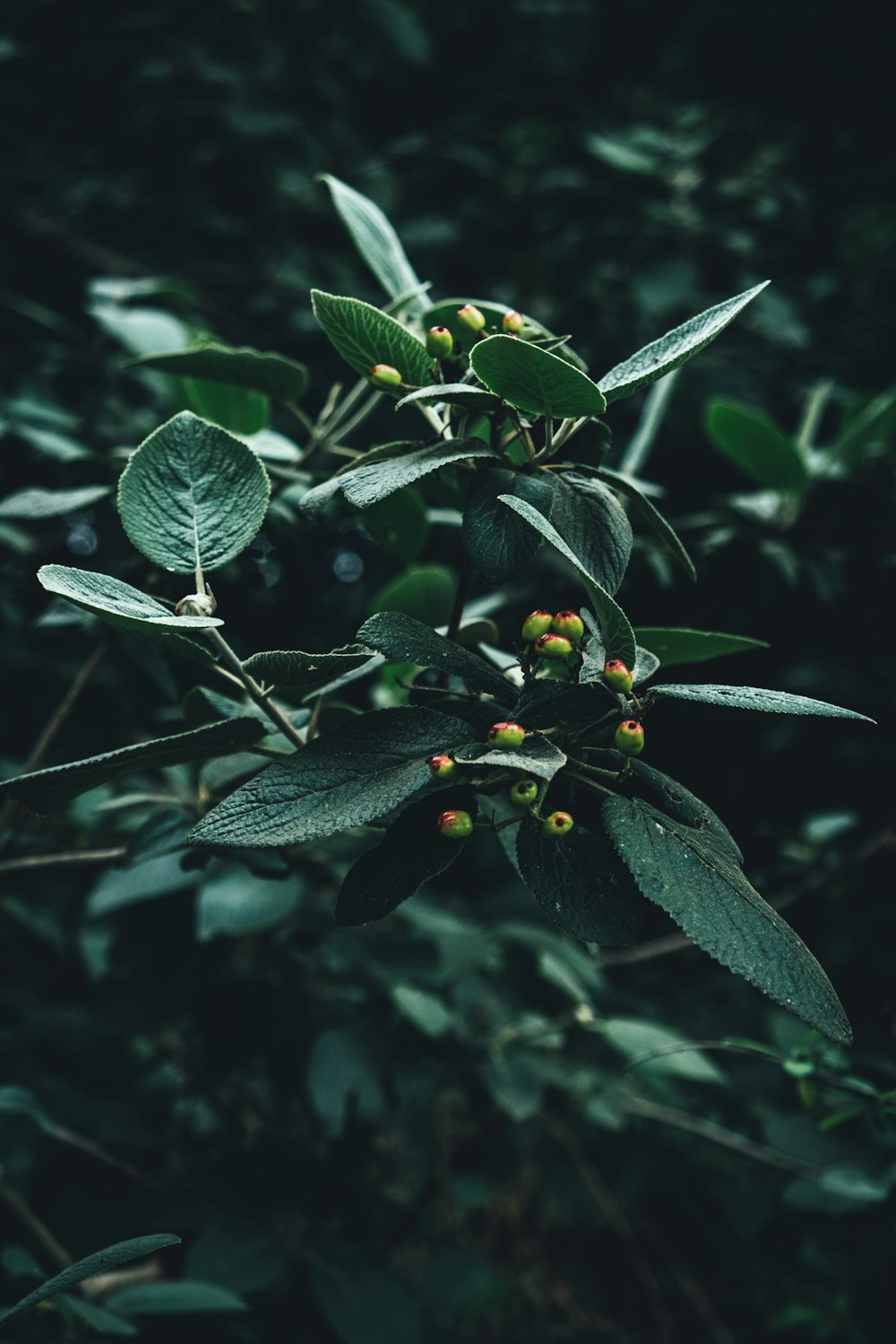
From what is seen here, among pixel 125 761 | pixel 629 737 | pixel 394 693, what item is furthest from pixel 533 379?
pixel 394 693

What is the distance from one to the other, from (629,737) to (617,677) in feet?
0.10

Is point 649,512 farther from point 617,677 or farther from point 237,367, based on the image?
point 237,367

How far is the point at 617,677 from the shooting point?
1.51 ft

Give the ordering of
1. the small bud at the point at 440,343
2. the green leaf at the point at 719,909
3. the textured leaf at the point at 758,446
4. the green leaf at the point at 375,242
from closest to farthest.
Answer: the green leaf at the point at 719,909
the small bud at the point at 440,343
the green leaf at the point at 375,242
the textured leaf at the point at 758,446

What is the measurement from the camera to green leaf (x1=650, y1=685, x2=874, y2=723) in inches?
18.0

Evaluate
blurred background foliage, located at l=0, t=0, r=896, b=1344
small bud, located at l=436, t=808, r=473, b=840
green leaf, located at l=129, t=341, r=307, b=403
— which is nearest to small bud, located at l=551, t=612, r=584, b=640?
small bud, located at l=436, t=808, r=473, b=840

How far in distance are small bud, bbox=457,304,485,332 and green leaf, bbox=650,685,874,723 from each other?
0.73 feet

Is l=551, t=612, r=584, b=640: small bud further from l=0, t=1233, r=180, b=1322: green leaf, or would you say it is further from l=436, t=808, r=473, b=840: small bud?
l=0, t=1233, r=180, b=1322: green leaf

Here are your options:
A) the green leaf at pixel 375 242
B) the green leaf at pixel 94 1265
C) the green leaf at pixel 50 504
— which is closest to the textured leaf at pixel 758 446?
the green leaf at pixel 375 242

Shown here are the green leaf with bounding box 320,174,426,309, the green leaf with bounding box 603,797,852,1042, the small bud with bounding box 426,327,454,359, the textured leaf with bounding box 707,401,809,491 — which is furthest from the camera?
the textured leaf with bounding box 707,401,809,491

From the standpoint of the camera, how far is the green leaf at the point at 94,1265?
0.46 metres

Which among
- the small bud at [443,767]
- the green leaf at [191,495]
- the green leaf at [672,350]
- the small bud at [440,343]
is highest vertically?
the small bud at [440,343]

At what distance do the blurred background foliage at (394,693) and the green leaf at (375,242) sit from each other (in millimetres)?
181

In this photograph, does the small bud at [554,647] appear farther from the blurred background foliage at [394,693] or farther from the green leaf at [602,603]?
the blurred background foliage at [394,693]
